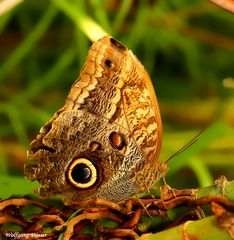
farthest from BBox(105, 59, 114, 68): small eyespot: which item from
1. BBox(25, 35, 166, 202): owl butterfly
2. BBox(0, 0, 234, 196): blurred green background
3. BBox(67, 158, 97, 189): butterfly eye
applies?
BBox(0, 0, 234, 196): blurred green background

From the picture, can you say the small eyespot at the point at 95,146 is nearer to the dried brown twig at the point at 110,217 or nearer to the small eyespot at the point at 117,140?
the small eyespot at the point at 117,140

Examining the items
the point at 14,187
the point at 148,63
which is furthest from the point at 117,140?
the point at 148,63

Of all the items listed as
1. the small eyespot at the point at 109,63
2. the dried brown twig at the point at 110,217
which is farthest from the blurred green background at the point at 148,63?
the dried brown twig at the point at 110,217

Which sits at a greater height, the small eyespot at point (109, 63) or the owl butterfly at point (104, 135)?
the small eyespot at point (109, 63)

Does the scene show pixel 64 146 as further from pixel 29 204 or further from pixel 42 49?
pixel 42 49

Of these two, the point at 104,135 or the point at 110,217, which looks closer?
the point at 110,217

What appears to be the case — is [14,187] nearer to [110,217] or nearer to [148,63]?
[110,217]
